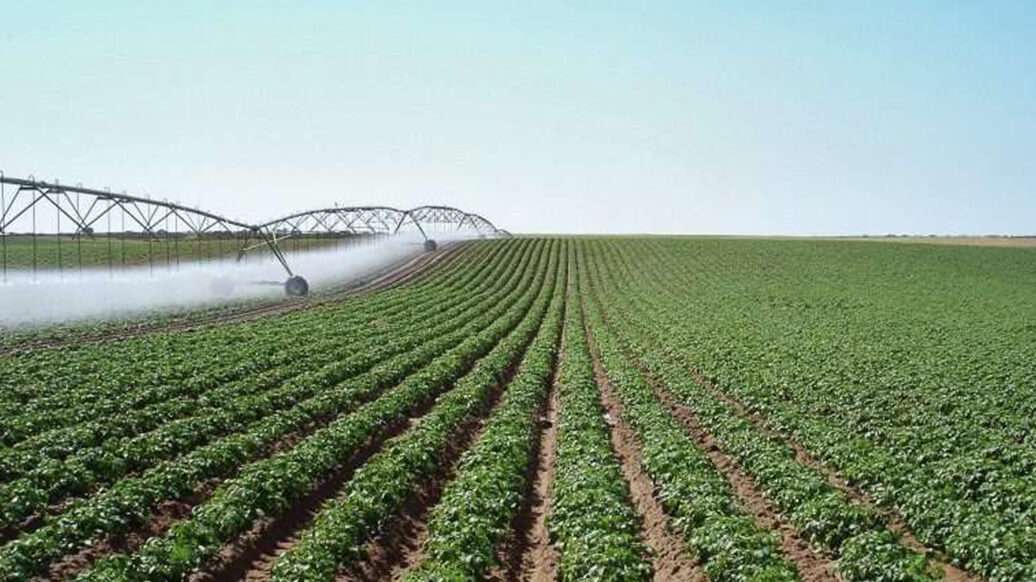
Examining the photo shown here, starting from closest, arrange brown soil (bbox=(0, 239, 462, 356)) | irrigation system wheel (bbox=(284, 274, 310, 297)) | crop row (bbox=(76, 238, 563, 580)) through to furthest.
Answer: crop row (bbox=(76, 238, 563, 580)) < brown soil (bbox=(0, 239, 462, 356)) < irrigation system wheel (bbox=(284, 274, 310, 297))

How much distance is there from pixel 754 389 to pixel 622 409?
4.92 metres

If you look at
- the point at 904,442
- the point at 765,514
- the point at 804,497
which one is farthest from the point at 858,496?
the point at 904,442

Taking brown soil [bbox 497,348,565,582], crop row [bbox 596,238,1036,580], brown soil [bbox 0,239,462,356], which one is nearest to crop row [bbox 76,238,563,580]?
brown soil [bbox 497,348,565,582]

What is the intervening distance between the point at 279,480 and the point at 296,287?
5432cm

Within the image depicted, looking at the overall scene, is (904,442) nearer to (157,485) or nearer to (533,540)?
(533,540)

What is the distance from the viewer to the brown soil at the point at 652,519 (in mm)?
12984

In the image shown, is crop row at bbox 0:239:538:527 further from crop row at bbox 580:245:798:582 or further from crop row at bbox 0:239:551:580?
crop row at bbox 580:245:798:582

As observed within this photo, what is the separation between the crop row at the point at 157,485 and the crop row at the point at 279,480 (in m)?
0.61

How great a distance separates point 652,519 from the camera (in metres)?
15.5

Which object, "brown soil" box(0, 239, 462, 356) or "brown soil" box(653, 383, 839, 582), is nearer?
"brown soil" box(653, 383, 839, 582)

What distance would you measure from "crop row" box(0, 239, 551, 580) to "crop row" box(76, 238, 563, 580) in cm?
61

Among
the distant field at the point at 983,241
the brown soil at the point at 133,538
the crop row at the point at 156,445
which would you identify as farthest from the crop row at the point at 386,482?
the distant field at the point at 983,241

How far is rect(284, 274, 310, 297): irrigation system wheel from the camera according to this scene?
67875 mm

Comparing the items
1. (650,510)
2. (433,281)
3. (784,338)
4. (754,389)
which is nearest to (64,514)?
(650,510)
